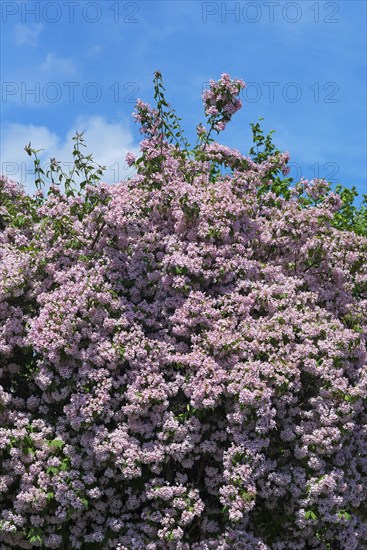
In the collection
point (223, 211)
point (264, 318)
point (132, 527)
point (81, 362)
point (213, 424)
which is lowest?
point (132, 527)

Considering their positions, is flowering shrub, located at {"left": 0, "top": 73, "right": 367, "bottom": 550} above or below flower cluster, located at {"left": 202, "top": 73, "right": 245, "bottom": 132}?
below

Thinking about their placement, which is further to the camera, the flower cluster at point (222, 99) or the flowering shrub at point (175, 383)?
the flower cluster at point (222, 99)

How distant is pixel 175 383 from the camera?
11297mm

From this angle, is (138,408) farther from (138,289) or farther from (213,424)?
(138,289)

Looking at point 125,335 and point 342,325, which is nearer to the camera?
point 125,335

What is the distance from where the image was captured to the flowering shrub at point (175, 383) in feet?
36.0

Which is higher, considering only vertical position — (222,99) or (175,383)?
(222,99)

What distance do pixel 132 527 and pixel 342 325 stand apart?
178 inches

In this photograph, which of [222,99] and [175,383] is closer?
[175,383]

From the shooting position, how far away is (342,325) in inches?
481

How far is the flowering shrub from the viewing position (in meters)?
11.0

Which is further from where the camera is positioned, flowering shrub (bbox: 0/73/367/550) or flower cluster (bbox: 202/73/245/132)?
flower cluster (bbox: 202/73/245/132)

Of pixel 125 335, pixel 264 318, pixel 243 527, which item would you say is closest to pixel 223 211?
pixel 264 318

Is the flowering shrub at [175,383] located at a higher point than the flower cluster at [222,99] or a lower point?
lower
